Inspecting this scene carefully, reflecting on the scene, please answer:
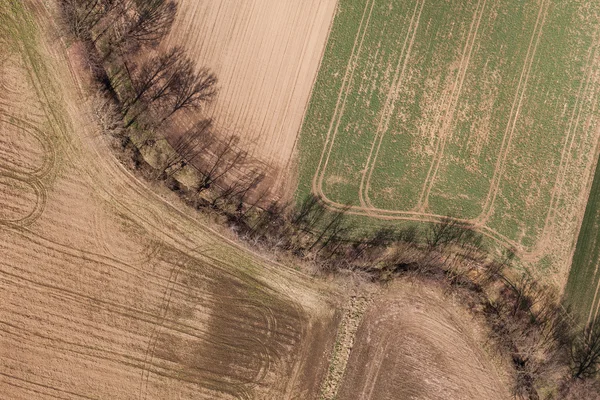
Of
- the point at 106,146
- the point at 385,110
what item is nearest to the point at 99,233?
the point at 106,146

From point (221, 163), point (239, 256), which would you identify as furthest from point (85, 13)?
point (239, 256)

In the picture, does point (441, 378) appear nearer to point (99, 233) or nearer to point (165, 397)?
point (165, 397)

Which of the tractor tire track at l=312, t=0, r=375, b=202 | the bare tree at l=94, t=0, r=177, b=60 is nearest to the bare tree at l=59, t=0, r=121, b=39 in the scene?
the bare tree at l=94, t=0, r=177, b=60

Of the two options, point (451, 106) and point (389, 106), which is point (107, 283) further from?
point (451, 106)

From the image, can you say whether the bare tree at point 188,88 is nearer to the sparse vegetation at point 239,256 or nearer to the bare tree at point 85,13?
the sparse vegetation at point 239,256

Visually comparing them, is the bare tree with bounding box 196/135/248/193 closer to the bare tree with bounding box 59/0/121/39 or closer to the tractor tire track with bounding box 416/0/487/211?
the bare tree with bounding box 59/0/121/39

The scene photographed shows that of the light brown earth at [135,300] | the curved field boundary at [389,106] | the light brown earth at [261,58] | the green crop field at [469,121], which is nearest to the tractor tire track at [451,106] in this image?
the green crop field at [469,121]
